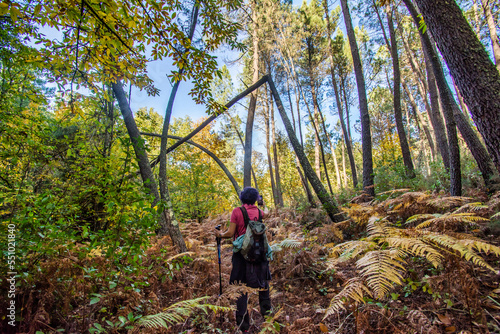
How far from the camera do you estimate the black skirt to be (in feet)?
9.39

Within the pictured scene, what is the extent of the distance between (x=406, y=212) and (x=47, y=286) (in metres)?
5.84

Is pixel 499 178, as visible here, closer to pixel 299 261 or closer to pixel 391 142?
pixel 299 261

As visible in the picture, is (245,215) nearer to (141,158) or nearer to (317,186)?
(141,158)

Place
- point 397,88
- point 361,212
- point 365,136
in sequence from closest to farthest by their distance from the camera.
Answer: point 361,212, point 365,136, point 397,88

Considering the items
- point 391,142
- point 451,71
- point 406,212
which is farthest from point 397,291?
point 391,142

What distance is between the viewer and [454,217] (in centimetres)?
256

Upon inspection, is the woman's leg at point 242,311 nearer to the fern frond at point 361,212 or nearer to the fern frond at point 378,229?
the fern frond at point 378,229

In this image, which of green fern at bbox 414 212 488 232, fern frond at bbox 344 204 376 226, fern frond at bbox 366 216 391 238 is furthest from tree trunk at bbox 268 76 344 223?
green fern at bbox 414 212 488 232

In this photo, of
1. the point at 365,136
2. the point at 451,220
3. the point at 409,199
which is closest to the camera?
the point at 451,220

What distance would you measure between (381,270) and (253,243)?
57.7 inches

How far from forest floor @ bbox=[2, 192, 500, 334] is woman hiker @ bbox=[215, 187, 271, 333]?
20cm

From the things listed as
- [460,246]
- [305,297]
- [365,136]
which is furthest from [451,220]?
[365,136]

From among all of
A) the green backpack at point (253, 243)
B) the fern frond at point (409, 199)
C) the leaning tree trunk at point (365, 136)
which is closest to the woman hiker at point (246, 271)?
the green backpack at point (253, 243)

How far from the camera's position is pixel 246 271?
290cm
